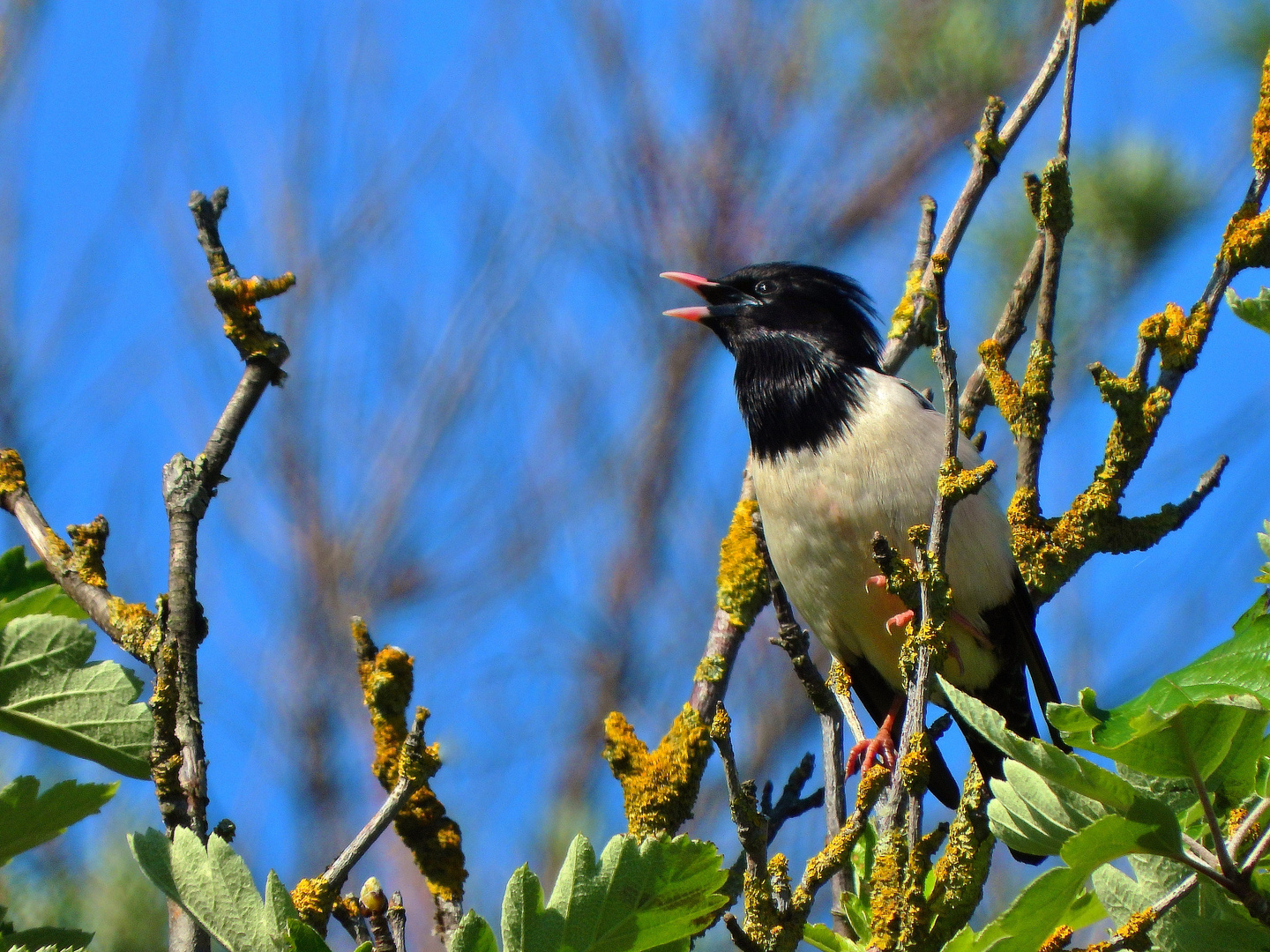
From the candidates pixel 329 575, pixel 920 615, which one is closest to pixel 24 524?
pixel 920 615

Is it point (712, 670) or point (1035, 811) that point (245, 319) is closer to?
point (712, 670)

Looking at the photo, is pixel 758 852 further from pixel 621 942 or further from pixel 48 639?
pixel 48 639

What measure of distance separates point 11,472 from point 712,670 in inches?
57.0

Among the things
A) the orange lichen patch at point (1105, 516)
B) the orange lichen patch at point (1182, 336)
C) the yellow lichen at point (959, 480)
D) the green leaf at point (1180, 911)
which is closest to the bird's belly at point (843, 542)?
the orange lichen patch at point (1105, 516)

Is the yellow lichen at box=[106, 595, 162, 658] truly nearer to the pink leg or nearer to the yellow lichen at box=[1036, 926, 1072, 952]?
the yellow lichen at box=[1036, 926, 1072, 952]

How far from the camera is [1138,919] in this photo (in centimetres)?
151

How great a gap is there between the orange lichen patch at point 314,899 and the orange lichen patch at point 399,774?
0.49m

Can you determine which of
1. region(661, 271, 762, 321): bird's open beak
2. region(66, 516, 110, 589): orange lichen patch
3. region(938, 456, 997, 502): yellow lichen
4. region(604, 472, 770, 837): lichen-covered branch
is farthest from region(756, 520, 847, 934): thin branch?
region(661, 271, 762, 321): bird's open beak

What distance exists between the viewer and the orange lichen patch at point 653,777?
99.0 inches

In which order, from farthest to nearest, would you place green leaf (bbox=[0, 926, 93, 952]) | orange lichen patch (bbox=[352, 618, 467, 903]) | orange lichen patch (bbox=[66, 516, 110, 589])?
orange lichen patch (bbox=[352, 618, 467, 903])
orange lichen patch (bbox=[66, 516, 110, 589])
green leaf (bbox=[0, 926, 93, 952])

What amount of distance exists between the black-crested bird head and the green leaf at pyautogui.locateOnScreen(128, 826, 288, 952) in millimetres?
2735

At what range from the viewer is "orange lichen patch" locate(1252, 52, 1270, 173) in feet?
8.20

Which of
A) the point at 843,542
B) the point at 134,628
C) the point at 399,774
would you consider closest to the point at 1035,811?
the point at 399,774

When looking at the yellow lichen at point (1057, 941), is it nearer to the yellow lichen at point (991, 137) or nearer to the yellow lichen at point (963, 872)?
the yellow lichen at point (963, 872)
